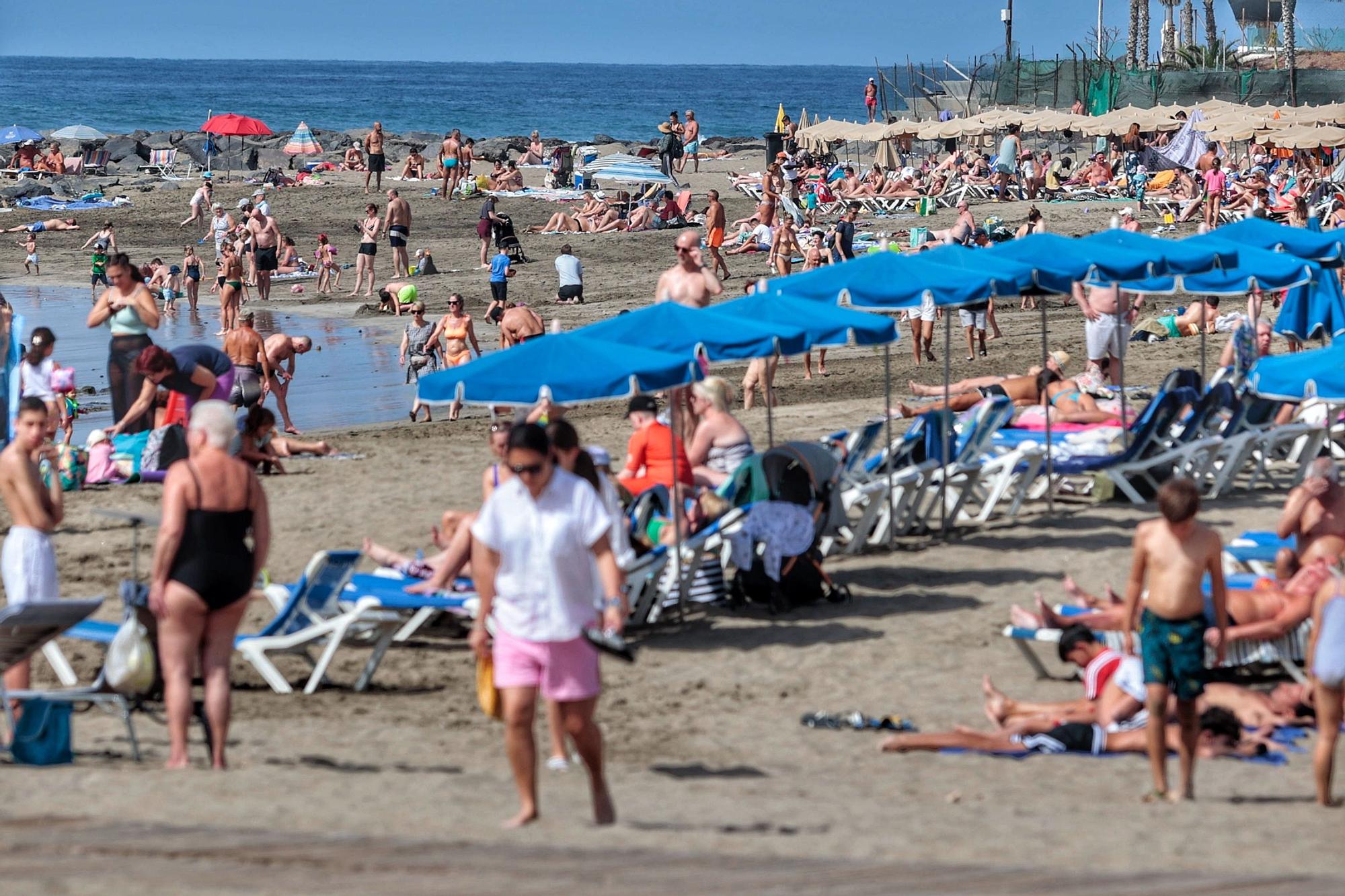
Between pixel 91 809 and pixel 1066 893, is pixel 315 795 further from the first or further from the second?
pixel 1066 893

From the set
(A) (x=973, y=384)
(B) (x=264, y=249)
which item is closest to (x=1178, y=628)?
(A) (x=973, y=384)

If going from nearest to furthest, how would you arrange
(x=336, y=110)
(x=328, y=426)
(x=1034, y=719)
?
(x=1034, y=719) → (x=328, y=426) → (x=336, y=110)

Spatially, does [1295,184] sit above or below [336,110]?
below

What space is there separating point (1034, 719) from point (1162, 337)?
12860mm

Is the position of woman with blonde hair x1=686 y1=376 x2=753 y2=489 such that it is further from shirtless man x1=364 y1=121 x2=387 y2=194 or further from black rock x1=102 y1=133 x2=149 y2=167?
black rock x1=102 y1=133 x2=149 y2=167

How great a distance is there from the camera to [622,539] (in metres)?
7.36

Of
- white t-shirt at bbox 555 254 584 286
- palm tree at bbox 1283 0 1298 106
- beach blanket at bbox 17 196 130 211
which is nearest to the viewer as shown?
white t-shirt at bbox 555 254 584 286

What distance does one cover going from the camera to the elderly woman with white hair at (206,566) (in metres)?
5.83

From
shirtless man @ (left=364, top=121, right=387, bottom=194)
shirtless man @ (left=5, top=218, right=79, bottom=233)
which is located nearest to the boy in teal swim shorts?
shirtless man @ (left=5, top=218, right=79, bottom=233)

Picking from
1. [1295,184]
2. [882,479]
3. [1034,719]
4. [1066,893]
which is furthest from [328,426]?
[1295,184]

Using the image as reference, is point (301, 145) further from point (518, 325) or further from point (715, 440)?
point (715, 440)

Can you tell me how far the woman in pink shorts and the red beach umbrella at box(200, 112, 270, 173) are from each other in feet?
121

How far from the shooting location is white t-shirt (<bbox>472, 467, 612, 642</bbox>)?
5098 mm

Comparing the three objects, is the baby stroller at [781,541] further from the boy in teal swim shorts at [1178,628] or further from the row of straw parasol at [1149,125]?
the row of straw parasol at [1149,125]
